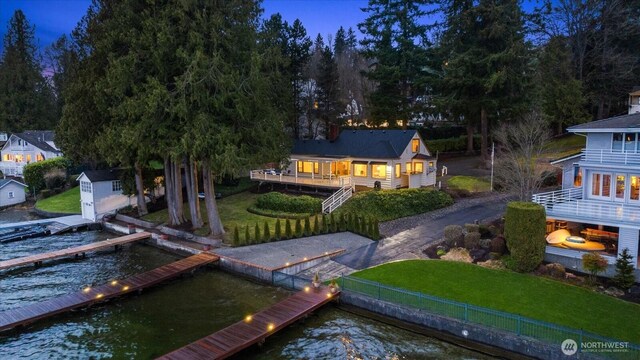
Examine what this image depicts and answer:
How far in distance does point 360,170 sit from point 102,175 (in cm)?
2355

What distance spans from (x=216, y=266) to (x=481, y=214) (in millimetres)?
18936

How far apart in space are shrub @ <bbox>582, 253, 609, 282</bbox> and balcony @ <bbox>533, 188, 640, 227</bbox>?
2043 mm

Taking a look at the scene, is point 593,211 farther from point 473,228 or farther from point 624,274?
point 473,228

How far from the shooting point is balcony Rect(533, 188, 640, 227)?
67.0 ft

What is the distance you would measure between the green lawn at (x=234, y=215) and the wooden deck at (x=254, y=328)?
436 inches

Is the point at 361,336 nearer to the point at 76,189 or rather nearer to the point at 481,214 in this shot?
the point at 481,214

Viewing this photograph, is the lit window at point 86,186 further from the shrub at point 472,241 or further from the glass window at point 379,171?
the shrub at point 472,241

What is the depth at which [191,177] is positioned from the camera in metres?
31.3

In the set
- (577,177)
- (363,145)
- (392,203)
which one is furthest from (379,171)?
(577,177)

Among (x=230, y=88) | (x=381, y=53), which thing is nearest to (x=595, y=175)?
(x=230, y=88)

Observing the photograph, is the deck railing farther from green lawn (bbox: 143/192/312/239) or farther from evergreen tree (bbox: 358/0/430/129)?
evergreen tree (bbox: 358/0/430/129)

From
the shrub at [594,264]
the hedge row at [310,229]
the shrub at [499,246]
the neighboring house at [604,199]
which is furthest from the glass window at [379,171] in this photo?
the shrub at [594,264]

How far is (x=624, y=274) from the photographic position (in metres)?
18.5

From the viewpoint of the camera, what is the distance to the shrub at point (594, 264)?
19.6 meters
